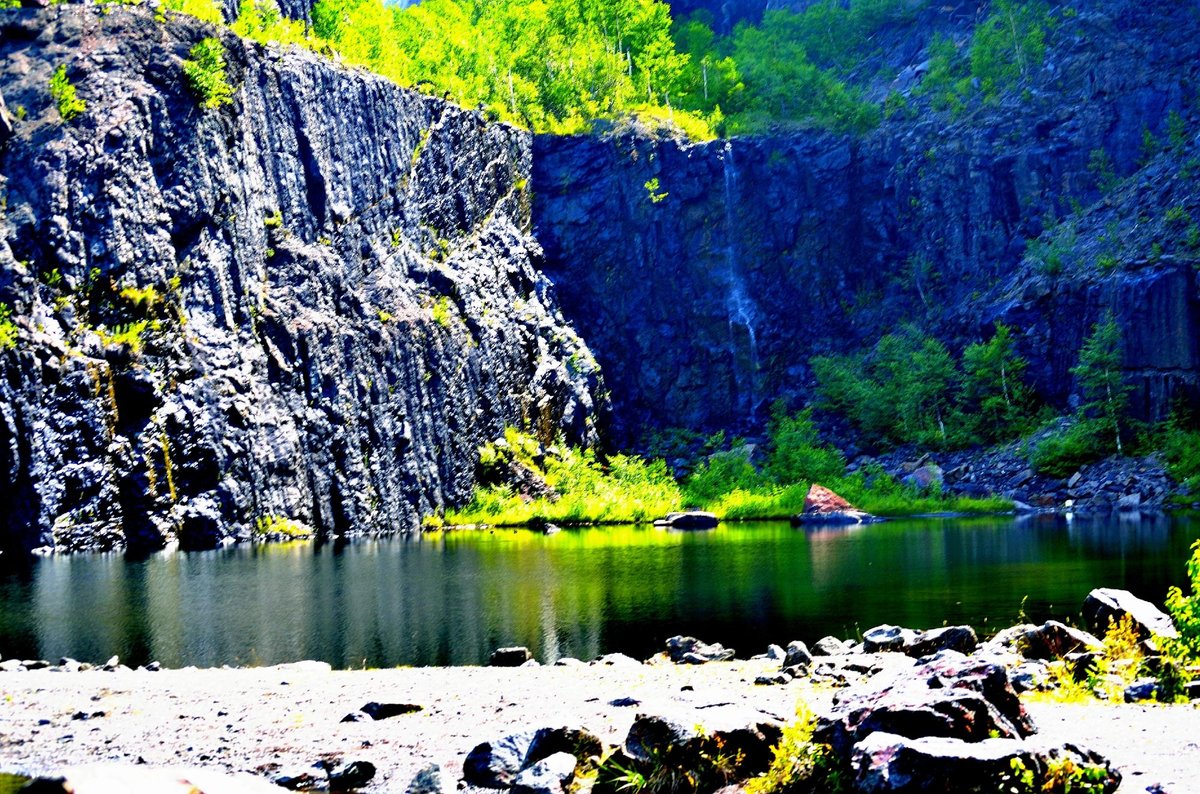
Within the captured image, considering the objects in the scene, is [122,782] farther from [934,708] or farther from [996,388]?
[996,388]

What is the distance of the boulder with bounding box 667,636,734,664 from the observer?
2580cm

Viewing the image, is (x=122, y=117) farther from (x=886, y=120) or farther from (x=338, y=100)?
(x=886, y=120)

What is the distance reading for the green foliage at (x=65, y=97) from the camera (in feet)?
230

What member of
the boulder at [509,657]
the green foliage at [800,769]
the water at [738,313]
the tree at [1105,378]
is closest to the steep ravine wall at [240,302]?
the water at [738,313]

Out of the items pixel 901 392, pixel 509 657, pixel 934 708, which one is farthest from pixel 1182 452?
pixel 934 708

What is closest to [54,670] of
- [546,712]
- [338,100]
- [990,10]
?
[546,712]

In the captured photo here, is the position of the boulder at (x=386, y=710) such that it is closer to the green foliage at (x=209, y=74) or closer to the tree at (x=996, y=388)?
the green foliage at (x=209, y=74)

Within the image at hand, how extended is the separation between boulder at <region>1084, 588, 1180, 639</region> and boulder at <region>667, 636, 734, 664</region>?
24.0 feet

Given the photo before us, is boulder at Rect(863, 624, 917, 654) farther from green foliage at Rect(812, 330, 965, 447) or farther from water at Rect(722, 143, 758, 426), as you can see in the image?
water at Rect(722, 143, 758, 426)

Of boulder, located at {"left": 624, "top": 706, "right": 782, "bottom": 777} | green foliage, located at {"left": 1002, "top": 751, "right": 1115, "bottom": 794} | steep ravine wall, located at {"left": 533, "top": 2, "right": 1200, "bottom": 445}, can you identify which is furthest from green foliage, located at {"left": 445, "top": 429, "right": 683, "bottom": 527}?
green foliage, located at {"left": 1002, "top": 751, "right": 1115, "bottom": 794}

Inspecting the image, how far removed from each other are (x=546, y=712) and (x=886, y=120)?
99701 mm

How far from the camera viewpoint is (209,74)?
2992 inches

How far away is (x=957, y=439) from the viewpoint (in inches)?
3625

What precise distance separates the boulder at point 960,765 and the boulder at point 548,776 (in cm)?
360
